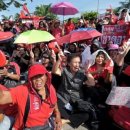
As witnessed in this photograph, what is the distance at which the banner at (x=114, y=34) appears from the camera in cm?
823

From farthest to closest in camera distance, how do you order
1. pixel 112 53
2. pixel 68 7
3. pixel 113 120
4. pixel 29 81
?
pixel 68 7, pixel 112 53, pixel 113 120, pixel 29 81

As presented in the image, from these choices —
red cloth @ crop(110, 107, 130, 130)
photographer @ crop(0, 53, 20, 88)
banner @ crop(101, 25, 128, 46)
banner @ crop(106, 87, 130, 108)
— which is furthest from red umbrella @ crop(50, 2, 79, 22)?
banner @ crop(106, 87, 130, 108)

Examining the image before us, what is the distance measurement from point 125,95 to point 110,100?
236mm

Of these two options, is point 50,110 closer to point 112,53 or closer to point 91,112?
point 91,112

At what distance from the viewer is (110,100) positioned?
4703mm

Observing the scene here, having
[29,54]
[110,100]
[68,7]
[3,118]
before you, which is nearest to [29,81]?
[3,118]

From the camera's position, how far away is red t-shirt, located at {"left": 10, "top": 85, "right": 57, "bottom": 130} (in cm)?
402

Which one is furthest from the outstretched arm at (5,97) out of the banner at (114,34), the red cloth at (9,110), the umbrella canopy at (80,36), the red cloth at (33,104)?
Answer: the banner at (114,34)

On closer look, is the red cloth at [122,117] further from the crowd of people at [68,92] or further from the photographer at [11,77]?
the photographer at [11,77]

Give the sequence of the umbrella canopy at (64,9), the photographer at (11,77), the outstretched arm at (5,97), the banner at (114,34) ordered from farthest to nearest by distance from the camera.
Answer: the umbrella canopy at (64,9) < the banner at (114,34) < the photographer at (11,77) < the outstretched arm at (5,97)

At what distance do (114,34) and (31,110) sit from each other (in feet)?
15.2

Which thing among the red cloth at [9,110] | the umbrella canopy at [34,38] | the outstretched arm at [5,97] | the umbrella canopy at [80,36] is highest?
the outstretched arm at [5,97]

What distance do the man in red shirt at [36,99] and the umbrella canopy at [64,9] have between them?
23.7 ft

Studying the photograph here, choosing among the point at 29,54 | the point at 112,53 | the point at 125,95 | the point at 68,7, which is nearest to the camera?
the point at 125,95
